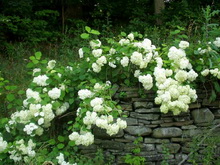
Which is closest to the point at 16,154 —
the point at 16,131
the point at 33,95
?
the point at 16,131

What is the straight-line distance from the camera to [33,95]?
12.0 ft

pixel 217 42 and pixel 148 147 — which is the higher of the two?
pixel 217 42

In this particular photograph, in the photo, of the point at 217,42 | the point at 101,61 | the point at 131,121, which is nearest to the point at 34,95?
the point at 101,61

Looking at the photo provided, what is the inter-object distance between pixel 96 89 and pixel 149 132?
33.5 inches

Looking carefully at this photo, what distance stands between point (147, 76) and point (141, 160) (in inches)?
38.1

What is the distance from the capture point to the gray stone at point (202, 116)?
3.89 metres

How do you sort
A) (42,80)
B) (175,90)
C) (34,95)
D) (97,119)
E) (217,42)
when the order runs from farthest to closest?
1. (217,42)
2. (42,80)
3. (34,95)
4. (175,90)
5. (97,119)

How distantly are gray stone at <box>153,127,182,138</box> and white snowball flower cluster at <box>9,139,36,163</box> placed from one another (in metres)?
1.45

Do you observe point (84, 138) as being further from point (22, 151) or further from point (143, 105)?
point (143, 105)

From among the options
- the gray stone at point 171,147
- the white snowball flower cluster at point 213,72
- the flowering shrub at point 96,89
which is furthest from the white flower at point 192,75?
the gray stone at point 171,147

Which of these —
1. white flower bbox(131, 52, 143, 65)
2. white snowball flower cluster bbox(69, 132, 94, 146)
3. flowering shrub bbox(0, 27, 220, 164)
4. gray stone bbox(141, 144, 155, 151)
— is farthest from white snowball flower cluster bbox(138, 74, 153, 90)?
white snowball flower cluster bbox(69, 132, 94, 146)

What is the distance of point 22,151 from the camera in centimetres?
351

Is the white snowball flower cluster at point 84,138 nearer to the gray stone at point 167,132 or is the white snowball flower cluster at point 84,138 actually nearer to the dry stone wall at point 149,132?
the dry stone wall at point 149,132

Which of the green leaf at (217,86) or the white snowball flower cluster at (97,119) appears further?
the green leaf at (217,86)
